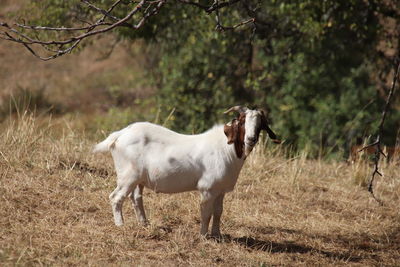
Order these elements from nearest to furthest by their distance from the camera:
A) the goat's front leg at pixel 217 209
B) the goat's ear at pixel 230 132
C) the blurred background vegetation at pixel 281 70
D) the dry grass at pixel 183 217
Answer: the dry grass at pixel 183 217 → the goat's ear at pixel 230 132 → the goat's front leg at pixel 217 209 → the blurred background vegetation at pixel 281 70

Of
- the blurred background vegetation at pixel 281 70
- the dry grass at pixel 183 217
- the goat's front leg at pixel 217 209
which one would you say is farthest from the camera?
the blurred background vegetation at pixel 281 70

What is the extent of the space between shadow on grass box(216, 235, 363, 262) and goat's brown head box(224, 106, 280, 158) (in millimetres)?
1007

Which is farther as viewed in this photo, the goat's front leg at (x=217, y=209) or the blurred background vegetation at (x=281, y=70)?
the blurred background vegetation at (x=281, y=70)

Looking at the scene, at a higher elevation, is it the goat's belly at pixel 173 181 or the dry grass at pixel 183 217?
the goat's belly at pixel 173 181

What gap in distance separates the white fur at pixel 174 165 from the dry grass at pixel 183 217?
50cm

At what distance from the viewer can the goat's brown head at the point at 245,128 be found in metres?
6.09

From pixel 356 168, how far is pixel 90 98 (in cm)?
1320

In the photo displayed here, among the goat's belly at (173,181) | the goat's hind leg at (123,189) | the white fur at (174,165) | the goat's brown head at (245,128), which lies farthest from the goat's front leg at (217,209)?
the goat's hind leg at (123,189)

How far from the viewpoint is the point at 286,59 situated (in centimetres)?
1417

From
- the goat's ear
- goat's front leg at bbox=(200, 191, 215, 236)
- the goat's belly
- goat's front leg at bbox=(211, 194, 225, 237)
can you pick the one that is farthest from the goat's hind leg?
the goat's ear

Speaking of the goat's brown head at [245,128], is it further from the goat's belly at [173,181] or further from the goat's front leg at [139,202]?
the goat's front leg at [139,202]

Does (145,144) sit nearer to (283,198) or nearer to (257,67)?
(283,198)

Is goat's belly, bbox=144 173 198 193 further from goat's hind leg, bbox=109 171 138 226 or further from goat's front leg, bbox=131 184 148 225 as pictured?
goat's front leg, bbox=131 184 148 225

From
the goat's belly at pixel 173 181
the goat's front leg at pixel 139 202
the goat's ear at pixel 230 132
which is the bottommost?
the goat's front leg at pixel 139 202
